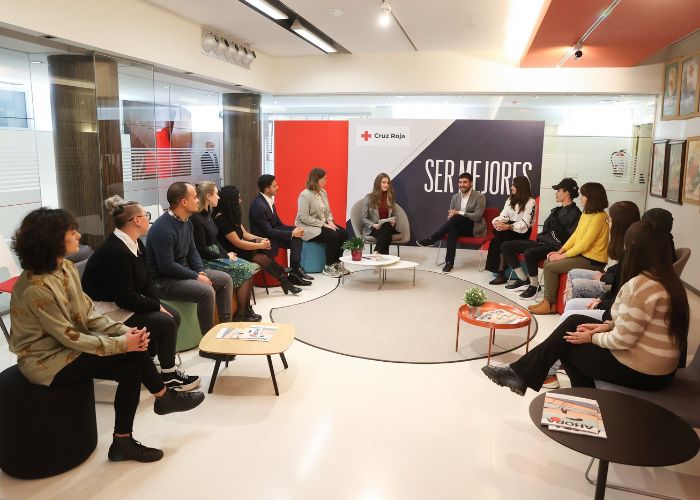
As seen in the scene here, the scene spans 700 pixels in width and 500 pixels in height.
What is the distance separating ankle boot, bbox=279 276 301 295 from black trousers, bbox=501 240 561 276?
2.61 metres

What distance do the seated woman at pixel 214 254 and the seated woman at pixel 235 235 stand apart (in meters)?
0.31

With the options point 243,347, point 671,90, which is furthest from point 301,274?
point 671,90

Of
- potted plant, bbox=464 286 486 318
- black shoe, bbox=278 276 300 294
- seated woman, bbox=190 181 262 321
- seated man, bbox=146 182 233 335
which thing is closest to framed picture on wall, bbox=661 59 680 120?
potted plant, bbox=464 286 486 318

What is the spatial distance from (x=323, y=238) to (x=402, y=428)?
13.2 ft

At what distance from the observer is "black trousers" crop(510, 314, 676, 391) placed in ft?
10.0

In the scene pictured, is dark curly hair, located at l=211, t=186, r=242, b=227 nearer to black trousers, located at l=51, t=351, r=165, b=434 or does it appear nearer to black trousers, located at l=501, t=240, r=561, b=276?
black trousers, located at l=51, t=351, r=165, b=434

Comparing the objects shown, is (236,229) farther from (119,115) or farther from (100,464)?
(100,464)

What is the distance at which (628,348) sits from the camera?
9.94 feet

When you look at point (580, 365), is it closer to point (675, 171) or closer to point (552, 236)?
point (552, 236)

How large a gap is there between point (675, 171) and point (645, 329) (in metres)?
5.32

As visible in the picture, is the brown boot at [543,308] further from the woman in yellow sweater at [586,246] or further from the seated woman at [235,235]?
the seated woman at [235,235]

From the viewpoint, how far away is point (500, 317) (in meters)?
4.46

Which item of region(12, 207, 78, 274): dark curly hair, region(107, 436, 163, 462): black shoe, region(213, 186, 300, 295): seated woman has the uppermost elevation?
region(12, 207, 78, 274): dark curly hair

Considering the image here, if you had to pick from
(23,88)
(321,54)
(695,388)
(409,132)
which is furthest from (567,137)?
(23,88)
